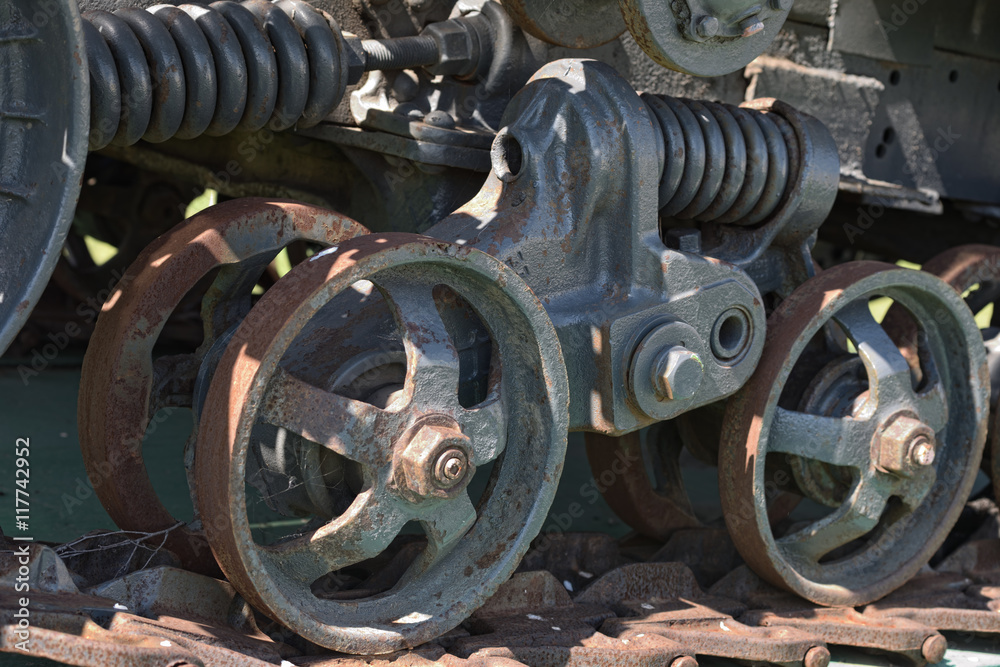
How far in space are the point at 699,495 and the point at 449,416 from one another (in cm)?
176

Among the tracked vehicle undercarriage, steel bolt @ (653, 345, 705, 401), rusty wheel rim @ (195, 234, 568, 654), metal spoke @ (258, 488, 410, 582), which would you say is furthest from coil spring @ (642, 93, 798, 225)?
metal spoke @ (258, 488, 410, 582)

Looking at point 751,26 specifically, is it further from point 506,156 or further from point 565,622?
point 565,622

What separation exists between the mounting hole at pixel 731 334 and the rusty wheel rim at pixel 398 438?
0.39 metres

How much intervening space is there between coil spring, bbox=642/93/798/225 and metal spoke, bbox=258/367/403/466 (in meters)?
0.79

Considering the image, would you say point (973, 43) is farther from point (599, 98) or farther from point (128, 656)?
point (128, 656)

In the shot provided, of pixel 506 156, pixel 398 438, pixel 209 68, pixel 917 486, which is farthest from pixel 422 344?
pixel 917 486

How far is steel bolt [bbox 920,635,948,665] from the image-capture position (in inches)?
89.7

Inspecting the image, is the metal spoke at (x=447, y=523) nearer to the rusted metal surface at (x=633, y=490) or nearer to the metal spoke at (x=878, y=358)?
the rusted metal surface at (x=633, y=490)

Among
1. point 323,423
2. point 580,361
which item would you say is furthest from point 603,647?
point 323,423

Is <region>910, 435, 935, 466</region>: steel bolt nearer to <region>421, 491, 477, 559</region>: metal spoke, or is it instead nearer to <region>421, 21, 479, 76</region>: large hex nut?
<region>421, 491, 477, 559</region>: metal spoke

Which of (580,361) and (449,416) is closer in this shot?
(449,416)

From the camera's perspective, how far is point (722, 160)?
87.1 inches

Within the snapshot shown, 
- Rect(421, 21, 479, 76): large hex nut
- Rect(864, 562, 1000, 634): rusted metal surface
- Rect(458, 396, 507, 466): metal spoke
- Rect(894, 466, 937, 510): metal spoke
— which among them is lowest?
Rect(864, 562, 1000, 634): rusted metal surface

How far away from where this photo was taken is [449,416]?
183cm
